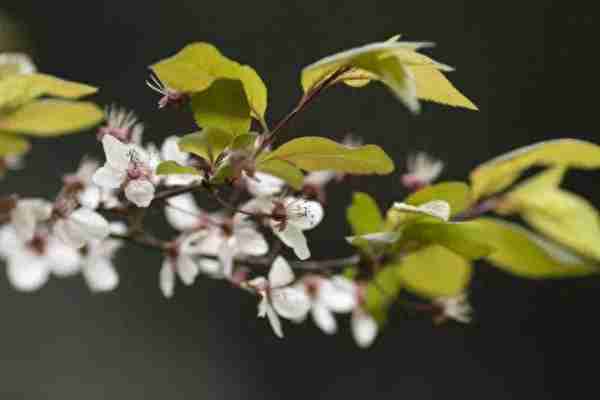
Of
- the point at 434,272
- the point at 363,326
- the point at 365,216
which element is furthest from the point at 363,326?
the point at 365,216

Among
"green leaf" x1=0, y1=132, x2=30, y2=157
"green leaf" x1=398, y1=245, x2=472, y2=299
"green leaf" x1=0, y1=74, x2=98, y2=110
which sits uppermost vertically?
"green leaf" x1=0, y1=74, x2=98, y2=110

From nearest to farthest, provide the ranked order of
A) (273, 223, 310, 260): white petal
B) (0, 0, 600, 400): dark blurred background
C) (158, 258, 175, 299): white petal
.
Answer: (273, 223, 310, 260): white petal < (158, 258, 175, 299): white petal < (0, 0, 600, 400): dark blurred background

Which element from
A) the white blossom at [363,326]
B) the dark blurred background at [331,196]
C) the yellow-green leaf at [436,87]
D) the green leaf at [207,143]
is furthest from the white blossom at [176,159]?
the dark blurred background at [331,196]

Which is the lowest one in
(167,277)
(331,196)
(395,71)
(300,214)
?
(331,196)

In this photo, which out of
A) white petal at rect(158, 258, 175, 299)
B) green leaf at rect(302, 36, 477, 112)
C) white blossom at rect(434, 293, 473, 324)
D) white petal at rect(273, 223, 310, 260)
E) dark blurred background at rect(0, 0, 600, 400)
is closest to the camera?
green leaf at rect(302, 36, 477, 112)

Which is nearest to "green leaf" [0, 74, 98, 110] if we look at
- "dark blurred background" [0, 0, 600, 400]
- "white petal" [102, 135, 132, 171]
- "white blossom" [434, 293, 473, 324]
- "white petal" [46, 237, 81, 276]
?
"white petal" [102, 135, 132, 171]

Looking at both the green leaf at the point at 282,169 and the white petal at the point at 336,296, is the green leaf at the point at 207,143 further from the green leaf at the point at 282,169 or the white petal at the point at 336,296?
the white petal at the point at 336,296

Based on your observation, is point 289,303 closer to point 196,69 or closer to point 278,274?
point 278,274

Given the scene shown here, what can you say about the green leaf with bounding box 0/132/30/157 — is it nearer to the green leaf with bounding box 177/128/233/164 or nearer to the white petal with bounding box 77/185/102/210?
the white petal with bounding box 77/185/102/210
